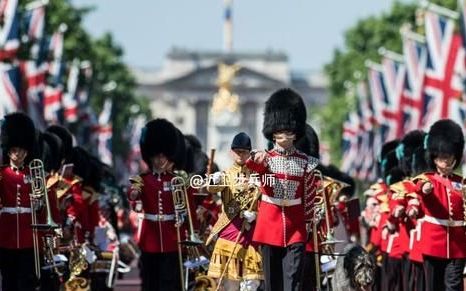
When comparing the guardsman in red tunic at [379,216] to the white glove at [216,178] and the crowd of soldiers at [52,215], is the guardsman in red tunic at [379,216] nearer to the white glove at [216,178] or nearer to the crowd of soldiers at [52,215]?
the crowd of soldiers at [52,215]

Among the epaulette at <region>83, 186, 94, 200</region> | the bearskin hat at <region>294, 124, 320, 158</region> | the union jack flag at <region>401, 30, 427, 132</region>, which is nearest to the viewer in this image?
the bearskin hat at <region>294, 124, 320, 158</region>

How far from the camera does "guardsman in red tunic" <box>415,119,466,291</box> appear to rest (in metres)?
16.4

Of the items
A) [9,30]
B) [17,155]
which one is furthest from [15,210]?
[9,30]

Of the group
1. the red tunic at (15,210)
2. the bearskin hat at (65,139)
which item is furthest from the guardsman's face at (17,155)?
the bearskin hat at (65,139)

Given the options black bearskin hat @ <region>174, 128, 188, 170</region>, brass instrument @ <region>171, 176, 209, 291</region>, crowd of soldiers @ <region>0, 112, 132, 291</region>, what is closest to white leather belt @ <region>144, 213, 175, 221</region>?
brass instrument @ <region>171, 176, 209, 291</region>

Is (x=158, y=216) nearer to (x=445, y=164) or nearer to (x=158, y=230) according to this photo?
(x=158, y=230)

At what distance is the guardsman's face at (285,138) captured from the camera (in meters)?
15.2

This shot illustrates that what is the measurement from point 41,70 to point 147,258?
29495 millimetres

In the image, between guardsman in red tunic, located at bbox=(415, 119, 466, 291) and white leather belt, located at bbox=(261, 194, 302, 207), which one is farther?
guardsman in red tunic, located at bbox=(415, 119, 466, 291)

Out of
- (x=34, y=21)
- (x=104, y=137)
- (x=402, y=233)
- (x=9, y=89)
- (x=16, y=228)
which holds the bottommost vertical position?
(x=402, y=233)

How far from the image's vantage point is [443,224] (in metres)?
16.6

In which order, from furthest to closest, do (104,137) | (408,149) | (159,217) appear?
(104,137) < (408,149) < (159,217)

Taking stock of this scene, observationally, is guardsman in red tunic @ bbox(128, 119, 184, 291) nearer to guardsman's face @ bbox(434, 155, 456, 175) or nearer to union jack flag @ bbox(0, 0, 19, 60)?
guardsman's face @ bbox(434, 155, 456, 175)

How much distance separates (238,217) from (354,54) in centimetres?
6702
